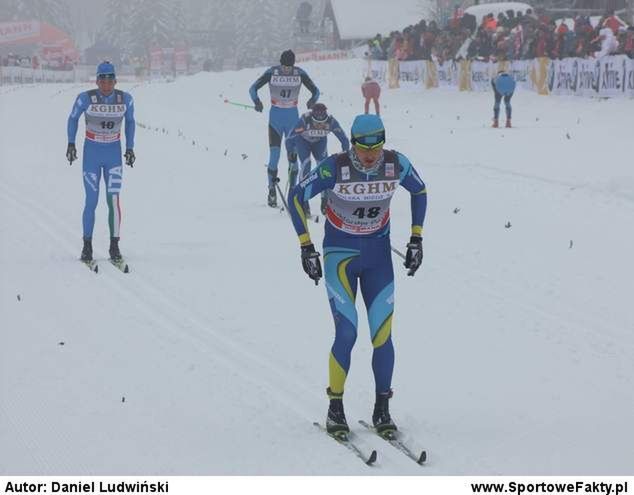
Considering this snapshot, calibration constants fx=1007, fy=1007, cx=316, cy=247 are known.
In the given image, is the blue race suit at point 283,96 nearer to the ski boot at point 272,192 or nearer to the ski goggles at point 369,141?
the ski boot at point 272,192

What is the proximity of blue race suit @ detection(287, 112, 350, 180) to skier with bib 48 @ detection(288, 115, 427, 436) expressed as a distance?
7.43 metres

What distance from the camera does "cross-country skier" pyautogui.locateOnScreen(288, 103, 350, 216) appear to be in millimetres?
14367

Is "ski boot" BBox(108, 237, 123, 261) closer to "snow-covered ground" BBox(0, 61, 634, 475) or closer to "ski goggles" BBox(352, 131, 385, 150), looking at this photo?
"snow-covered ground" BBox(0, 61, 634, 475)

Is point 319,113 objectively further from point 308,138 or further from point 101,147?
point 101,147

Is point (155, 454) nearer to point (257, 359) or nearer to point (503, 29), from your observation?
point (257, 359)

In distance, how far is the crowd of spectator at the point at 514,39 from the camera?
2772 cm

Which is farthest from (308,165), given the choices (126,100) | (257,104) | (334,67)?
(334,67)

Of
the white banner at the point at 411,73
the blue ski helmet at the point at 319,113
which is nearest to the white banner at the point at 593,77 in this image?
the white banner at the point at 411,73

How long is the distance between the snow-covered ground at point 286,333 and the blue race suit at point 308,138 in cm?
101

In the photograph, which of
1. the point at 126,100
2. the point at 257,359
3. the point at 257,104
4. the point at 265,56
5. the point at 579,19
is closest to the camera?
the point at 257,359

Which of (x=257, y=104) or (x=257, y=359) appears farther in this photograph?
(x=257, y=104)

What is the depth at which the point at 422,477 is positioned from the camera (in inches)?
239

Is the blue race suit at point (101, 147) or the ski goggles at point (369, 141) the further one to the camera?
the blue race suit at point (101, 147)

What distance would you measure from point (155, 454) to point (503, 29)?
95.4 ft
